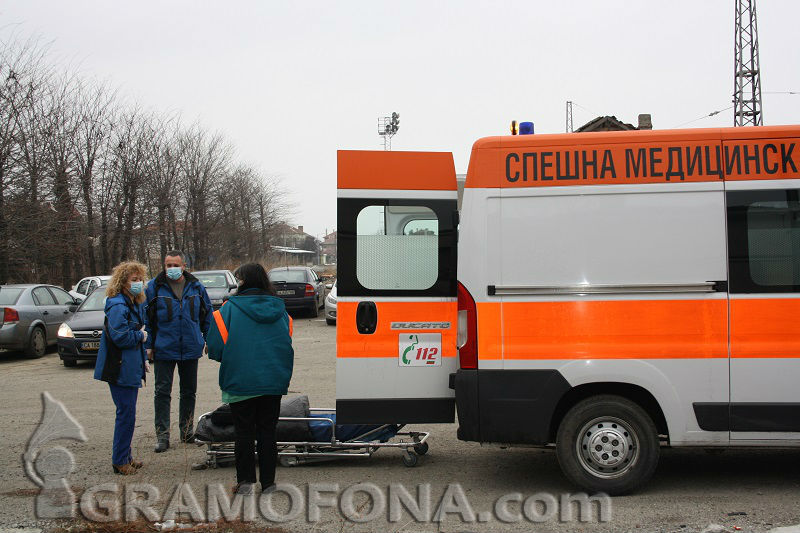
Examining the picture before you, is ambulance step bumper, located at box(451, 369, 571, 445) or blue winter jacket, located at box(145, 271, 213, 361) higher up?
blue winter jacket, located at box(145, 271, 213, 361)

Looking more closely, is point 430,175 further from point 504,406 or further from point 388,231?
point 504,406

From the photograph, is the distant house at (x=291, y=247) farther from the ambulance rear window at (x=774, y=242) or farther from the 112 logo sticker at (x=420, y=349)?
the ambulance rear window at (x=774, y=242)

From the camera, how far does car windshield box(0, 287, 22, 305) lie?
49.5 feet

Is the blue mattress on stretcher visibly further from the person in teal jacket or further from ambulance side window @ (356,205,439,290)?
ambulance side window @ (356,205,439,290)

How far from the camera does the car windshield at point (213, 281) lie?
20.2 m

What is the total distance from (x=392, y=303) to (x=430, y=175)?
107 cm

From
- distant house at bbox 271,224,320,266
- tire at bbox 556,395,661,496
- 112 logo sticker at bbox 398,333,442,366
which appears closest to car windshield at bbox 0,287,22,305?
112 logo sticker at bbox 398,333,442,366

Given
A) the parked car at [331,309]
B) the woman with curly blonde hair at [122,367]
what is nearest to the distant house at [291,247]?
the parked car at [331,309]

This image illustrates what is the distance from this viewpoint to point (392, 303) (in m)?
5.88

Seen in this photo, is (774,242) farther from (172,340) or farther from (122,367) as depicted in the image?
(172,340)

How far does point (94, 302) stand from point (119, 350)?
8921 millimetres

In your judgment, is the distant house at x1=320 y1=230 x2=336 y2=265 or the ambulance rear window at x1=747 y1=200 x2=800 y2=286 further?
the distant house at x1=320 y1=230 x2=336 y2=265

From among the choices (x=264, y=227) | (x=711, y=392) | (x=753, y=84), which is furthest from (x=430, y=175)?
(x=264, y=227)
